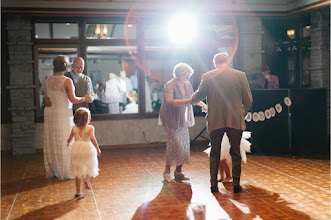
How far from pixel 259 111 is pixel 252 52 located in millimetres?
2234

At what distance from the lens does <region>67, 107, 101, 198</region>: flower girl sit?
18.6 ft

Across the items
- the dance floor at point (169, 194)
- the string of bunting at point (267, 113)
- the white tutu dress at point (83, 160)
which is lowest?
the dance floor at point (169, 194)

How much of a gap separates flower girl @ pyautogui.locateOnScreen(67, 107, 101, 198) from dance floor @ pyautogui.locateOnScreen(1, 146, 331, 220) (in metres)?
0.29

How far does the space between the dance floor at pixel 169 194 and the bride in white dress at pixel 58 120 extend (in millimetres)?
305

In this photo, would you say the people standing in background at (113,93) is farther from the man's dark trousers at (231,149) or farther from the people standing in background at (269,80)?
the man's dark trousers at (231,149)

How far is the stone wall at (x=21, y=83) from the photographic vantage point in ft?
31.8

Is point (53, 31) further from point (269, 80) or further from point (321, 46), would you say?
point (321, 46)

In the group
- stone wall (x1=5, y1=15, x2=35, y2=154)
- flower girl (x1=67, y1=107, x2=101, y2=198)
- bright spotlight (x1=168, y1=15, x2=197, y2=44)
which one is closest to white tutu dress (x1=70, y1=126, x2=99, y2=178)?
flower girl (x1=67, y1=107, x2=101, y2=198)

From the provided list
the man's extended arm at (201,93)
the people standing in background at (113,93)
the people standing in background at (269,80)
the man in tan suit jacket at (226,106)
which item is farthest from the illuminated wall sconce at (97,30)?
the man in tan suit jacket at (226,106)

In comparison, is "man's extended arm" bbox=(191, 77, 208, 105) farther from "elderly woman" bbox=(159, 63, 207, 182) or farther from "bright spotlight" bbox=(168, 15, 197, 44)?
"bright spotlight" bbox=(168, 15, 197, 44)

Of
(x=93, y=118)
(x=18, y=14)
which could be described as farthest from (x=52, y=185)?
(x=18, y=14)

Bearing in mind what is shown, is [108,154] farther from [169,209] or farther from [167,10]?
[169,209]

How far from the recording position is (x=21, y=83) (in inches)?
384

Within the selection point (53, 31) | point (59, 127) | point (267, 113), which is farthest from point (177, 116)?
point (53, 31)
